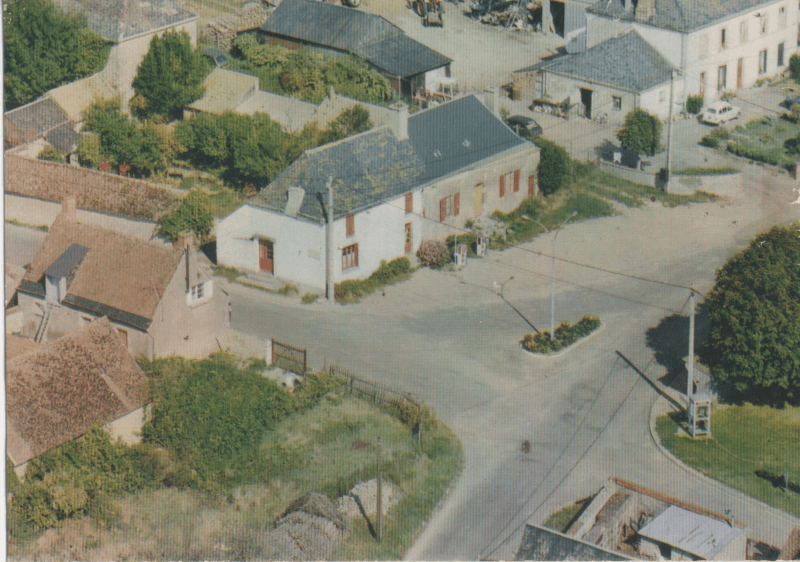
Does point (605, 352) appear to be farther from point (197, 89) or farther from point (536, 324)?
point (197, 89)

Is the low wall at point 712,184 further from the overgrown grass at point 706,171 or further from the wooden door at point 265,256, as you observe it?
the wooden door at point 265,256

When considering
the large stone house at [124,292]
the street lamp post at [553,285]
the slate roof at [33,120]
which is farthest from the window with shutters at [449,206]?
the slate roof at [33,120]

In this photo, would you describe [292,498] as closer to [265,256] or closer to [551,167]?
[265,256]

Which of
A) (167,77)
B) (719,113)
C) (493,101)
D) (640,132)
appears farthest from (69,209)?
(719,113)

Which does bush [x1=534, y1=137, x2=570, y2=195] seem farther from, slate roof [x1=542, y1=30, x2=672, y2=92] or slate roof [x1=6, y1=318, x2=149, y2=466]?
slate roof [x1=6, y1=318, x2=149, y2=466]

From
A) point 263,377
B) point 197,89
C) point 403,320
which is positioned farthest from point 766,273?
point 197,89

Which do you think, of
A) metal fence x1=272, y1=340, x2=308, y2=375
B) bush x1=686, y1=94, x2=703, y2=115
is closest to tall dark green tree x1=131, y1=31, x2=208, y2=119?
metal fence x1=272, y1=340, x2=308, y2=375
